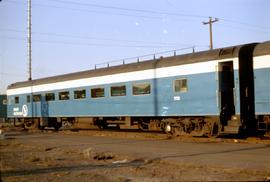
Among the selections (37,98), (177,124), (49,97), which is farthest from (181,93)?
(37,98)

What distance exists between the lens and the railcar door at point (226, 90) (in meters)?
18.7

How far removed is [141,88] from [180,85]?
108 inches

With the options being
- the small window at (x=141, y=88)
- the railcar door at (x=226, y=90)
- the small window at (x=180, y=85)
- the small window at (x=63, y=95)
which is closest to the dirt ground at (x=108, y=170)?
the railcar door at (x=226, y=90)

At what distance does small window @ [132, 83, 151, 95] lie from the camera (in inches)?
876

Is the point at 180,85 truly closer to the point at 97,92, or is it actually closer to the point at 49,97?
the point at 97,92

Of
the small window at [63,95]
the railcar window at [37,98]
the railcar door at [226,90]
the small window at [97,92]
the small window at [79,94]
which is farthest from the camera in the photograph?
the railcar window at [37,98]

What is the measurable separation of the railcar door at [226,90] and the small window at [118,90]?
641cm

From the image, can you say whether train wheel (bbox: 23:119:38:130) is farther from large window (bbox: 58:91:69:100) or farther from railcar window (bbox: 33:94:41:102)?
large window (bbox: 58:91:69:100)

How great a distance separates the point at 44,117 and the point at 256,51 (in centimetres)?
1806

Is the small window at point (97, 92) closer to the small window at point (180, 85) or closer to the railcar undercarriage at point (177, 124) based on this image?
the railcar undercarriage at point (177, 124)

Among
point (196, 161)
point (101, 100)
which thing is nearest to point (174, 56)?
point (101, 100)

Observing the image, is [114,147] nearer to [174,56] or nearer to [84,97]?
[174,56]

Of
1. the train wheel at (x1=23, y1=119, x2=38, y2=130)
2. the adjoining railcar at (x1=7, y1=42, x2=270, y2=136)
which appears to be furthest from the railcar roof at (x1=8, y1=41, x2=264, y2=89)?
the train wheel at (x1=23, y1=119, x2=38, y2=130)

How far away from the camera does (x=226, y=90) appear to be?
1894 cm
